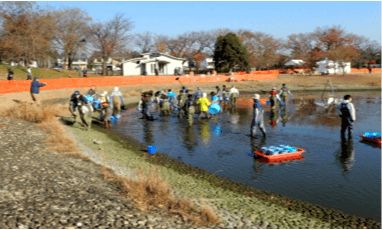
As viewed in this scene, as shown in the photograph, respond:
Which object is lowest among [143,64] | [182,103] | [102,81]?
[182,103]

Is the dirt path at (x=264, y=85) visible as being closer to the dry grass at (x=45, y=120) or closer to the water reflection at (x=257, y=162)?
the dry grass at (x=45, y=120)

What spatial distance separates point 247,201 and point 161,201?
1.99 metres

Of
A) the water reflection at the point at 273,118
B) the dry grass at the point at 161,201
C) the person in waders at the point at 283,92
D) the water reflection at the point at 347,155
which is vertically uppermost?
the person in waders at the point at 283,92

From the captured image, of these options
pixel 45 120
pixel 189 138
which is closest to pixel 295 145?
pixel 189 138

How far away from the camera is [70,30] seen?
57875 millimetres

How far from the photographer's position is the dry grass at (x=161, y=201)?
21.7ft

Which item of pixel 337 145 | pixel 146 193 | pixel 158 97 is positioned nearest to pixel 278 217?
pixel 146 193

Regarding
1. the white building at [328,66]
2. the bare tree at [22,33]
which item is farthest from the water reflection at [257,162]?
the white building at [328,66]

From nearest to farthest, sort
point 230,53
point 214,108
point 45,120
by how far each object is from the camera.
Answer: point 45,120
point 214,108
point 230,53

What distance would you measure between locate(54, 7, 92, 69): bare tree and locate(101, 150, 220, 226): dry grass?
174 feet

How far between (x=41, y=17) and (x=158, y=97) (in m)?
35.4

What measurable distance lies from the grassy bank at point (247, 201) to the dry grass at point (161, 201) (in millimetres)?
677

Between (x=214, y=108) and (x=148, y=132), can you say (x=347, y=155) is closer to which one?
(x=148, y=132)

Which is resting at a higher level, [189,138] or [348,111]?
[348,111]
